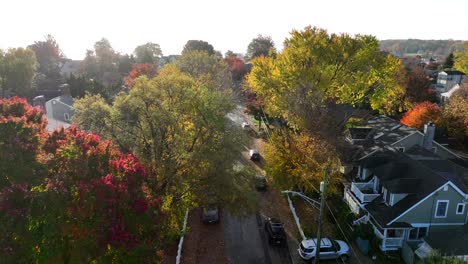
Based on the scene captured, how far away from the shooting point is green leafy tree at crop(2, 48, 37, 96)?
60.8 m

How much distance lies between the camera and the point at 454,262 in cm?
1583

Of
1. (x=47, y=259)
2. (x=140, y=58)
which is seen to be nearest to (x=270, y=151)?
(x=47, y=259)

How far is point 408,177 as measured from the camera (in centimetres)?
2572

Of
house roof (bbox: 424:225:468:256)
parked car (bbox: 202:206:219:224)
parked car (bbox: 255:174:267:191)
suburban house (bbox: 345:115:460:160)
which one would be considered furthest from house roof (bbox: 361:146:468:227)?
parked car (bbox: 202:206:219:224)

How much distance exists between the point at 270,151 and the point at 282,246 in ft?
26.3

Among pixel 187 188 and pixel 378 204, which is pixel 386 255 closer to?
pixel 378 204

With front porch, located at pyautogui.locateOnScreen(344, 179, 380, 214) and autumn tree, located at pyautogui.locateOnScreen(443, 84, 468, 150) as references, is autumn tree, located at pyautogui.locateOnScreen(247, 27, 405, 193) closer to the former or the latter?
front porch, located at pyautogui.locateOnScreen(344, 179, 380, 214)

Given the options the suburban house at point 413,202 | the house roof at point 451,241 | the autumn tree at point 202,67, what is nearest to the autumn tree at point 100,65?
the autumn tree at point 202,67

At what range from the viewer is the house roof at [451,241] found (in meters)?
20.7

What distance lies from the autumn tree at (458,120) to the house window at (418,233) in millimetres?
24002

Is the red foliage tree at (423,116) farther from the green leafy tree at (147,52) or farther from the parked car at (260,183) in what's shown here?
the green leafy tree at (147,52)

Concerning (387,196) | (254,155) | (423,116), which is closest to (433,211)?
(387,196)

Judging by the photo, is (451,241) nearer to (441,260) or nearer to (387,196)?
(387,196)

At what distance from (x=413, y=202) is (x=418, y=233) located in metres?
2.57
